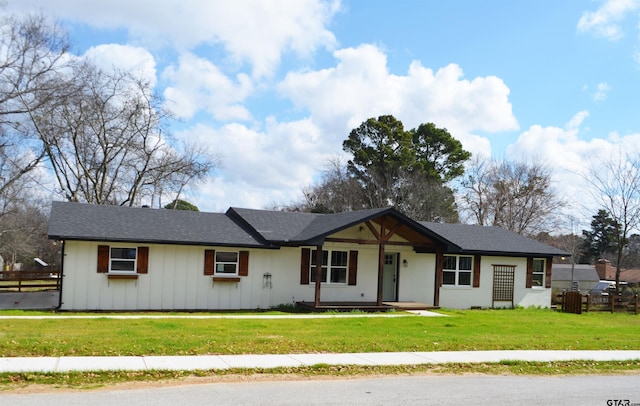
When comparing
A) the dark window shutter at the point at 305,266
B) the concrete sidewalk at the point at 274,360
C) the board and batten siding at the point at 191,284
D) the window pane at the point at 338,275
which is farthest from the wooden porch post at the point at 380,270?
the concrete sidewalk at the point at 274,360

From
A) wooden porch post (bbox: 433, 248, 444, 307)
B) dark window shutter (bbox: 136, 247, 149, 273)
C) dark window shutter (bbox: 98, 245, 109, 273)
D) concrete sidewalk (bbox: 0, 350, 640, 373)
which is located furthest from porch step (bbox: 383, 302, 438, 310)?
dark window shutter (bbox: 98, 245, 109, 273)

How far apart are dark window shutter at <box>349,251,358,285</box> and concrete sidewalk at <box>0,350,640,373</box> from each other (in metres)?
11.1

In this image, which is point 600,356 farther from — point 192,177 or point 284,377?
point 192,177

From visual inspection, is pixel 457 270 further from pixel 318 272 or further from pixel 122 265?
pixel 122 265

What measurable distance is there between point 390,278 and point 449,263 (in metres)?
2.77

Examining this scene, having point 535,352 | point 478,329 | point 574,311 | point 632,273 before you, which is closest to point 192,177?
point 574,311

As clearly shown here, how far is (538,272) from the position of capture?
27750 millimetres

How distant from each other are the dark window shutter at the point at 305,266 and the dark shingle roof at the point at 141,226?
2.03m

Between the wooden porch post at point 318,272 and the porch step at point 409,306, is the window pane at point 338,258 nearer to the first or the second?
the wooden porch post at point 318,272

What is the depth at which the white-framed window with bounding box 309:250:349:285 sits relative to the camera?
23.6m

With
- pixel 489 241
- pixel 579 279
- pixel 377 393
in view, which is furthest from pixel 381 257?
pixel 579 279

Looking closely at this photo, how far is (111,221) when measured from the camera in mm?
21656

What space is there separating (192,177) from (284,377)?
33.9 m

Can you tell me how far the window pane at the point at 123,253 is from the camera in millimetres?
20516
